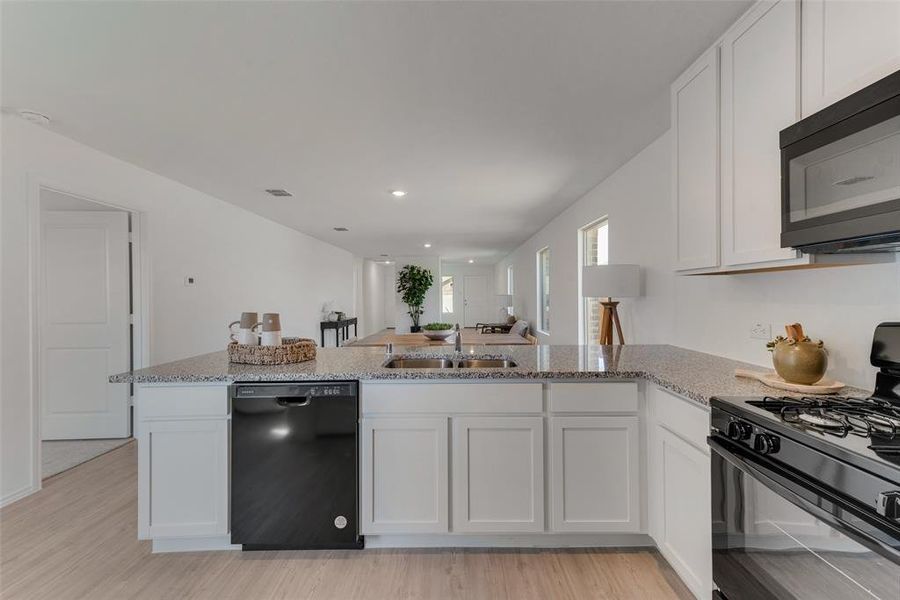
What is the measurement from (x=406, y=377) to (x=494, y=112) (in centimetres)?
163

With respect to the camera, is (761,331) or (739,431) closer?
(739,431)

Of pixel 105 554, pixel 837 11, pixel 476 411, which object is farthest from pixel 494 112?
pixel 105 554

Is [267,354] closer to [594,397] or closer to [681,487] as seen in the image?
[594,397]

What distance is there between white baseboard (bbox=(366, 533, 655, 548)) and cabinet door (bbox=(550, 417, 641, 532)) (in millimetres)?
120

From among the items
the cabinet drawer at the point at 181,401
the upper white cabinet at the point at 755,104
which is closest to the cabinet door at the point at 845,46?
the upper white cabinet at the point at 755,104

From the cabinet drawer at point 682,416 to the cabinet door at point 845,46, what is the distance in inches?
42.5

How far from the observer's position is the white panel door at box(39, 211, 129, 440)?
148 inches

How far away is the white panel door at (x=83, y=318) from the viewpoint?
3.75m

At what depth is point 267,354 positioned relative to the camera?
2.26 meters

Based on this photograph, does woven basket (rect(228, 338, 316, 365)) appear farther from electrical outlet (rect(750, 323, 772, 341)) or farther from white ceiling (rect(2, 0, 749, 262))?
electrical outlet (rect(750, 323, 772, 341))

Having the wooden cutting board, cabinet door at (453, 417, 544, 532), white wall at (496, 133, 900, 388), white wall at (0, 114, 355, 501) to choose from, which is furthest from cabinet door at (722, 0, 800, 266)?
white wall at (0, 114, 355, 501)

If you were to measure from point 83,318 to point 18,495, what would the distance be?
5.28 feet

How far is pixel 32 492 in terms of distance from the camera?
2752 millimetres

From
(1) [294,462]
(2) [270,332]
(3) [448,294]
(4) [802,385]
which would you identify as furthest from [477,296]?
(4) [802,385]
